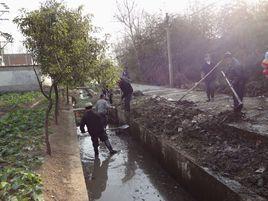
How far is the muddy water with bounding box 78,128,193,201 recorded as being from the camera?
727 cm

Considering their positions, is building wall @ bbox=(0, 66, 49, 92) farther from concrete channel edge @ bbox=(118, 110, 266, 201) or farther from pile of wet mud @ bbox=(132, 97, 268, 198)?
concrete channel edge @ bbox=(118, 110, 266, 201)

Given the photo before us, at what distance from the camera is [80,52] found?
8078mm

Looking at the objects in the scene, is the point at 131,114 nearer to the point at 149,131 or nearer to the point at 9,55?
the point at 149,131

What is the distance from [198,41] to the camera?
22766 mm

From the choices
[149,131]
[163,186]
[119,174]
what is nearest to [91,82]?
[149,131]

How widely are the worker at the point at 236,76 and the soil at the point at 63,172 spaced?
4.46 meters

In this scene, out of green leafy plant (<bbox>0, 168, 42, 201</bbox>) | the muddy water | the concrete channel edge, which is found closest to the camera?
green leafy plant (<bbox>0, 168, 42, 201</bbox>)

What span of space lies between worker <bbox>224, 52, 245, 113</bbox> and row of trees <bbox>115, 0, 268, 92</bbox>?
5.10 m

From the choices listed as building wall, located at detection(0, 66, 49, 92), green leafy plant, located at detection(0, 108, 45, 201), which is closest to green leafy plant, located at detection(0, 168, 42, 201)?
green leafy plant, located at detection(0, 108, 45, 201)

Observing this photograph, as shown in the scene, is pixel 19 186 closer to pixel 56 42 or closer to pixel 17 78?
pixel 56 42

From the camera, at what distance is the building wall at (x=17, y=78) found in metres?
26.1

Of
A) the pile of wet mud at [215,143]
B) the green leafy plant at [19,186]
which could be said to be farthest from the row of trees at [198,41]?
the green leafy plant at [19,186]

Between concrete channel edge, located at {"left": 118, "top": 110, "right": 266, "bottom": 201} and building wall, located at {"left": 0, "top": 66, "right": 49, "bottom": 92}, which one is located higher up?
building wall, located at {"left": 0, "top": 66, "right": 49, "bottom": 92}

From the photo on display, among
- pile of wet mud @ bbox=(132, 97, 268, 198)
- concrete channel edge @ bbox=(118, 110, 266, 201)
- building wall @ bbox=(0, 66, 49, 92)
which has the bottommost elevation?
concrete channel edge @ bbox=(118, 110, 266, 201)
